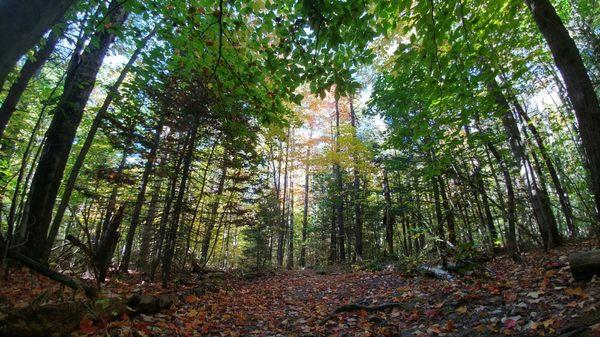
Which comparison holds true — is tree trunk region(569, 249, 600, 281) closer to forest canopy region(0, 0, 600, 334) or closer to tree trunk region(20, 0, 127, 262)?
forest canopy region(0, 0, 600, 334)

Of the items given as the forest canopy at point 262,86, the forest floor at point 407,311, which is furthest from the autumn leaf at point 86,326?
the forest canopy at point 262,86

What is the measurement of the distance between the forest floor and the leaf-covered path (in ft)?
0.04

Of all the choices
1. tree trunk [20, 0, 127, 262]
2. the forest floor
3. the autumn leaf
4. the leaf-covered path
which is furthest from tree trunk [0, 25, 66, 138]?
the leaf-covered path

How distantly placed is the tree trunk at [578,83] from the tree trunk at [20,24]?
5155 millimetres

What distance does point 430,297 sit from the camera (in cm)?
573

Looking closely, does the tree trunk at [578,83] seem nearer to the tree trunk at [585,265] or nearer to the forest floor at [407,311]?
the tree trunk at [585,265]

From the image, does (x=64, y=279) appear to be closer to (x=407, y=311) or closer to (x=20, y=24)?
(x=20, y=24)

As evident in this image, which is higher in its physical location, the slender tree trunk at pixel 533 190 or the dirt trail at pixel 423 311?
the slender tree trunk at pixel 533 190

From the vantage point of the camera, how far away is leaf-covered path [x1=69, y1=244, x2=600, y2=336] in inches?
144

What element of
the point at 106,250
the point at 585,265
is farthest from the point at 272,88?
the point at 106,250

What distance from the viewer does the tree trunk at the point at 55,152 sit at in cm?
696

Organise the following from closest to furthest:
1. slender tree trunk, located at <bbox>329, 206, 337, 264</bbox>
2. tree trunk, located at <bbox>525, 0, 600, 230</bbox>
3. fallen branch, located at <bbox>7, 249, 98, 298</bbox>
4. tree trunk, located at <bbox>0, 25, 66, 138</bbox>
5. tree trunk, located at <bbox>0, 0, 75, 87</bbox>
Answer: tree trunk, located at <bbox>0, 0, 75, 87</bbox> → tree trunk, located at <bbox>525, 0, 600, 230</bbox> → fallen branch, located at <bbox>7, 249, 98, 298</bbox> → tree trunk, located at <bbox>0, 25, 66, 138</bbox> → slender tree trunk, located at <bbox>329, 206, 337, 264</bbox>

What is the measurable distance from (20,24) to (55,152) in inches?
303

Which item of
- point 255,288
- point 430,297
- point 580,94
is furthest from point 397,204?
point 580,94
